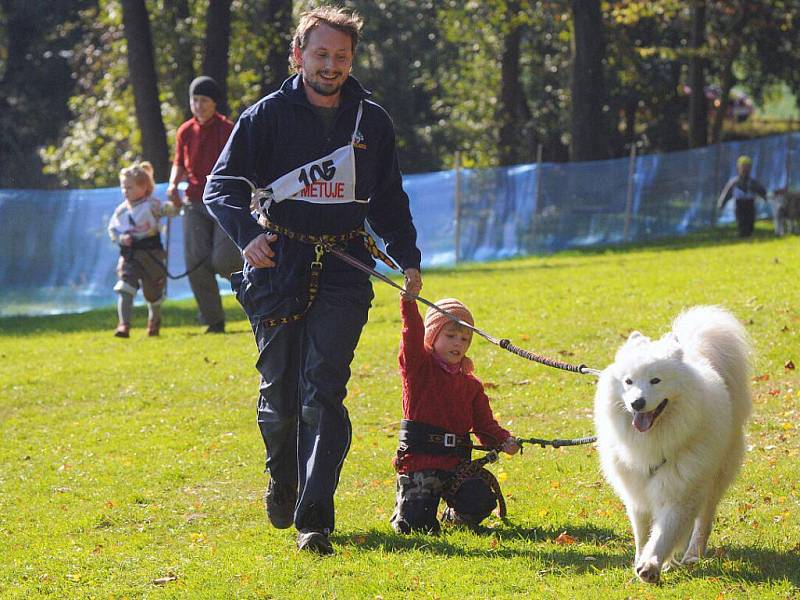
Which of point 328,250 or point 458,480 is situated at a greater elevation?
point 328,250

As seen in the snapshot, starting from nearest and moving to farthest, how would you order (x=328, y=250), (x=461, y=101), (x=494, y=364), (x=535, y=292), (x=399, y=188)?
(x=328, y=250) → (x=399, y=188) → (x=494, y=364) → (x=535, y=292) → (x=461, y=101)

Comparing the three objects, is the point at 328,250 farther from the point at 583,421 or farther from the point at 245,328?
the point at 245,328

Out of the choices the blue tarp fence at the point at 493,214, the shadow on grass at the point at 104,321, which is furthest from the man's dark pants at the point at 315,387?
the blue tarp fence at the point at 493,214

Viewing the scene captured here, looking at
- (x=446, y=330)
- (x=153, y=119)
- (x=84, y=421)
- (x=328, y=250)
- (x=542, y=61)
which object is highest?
(x=542, y=61)

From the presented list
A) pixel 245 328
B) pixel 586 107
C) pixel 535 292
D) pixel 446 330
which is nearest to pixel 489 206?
pixel 586 107

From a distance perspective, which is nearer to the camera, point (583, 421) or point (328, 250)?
point (328, 250)

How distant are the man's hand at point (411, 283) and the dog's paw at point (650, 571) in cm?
162

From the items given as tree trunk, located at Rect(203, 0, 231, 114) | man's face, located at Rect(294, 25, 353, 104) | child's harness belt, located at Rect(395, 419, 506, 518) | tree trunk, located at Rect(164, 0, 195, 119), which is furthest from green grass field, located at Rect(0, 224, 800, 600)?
tree trunk, located at Rect(164, 0, 195, 119)

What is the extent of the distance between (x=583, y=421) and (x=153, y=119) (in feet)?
48.4

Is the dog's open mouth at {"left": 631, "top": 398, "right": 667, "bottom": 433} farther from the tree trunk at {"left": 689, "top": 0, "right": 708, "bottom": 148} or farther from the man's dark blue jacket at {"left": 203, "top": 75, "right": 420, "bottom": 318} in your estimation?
the tree trunk at {"left": 689, "top": 0, "right": 708, "bottom": 148}

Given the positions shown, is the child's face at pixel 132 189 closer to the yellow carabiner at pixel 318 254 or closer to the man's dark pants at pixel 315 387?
the man's dark pants at pixel 315 387

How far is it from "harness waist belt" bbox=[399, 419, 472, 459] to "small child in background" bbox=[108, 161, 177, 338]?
6936 millimetres

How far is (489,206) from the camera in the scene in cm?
2241

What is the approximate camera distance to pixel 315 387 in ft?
17.9
